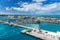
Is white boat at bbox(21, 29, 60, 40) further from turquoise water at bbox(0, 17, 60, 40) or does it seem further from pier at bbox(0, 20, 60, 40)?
turquoise water at bbox(0, 17, 60, 40)

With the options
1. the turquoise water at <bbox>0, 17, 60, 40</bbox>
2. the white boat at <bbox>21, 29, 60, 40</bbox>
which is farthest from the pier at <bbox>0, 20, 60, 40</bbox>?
the turquoise water at <bbox>0, 17, 60, 40</bbox>

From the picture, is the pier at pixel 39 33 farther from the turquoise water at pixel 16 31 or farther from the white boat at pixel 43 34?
the turquoise water at pixel 16 31

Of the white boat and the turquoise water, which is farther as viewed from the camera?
the turquoise water

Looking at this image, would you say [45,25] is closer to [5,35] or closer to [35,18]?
[35,18]

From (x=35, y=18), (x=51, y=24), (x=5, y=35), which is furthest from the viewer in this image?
(x=51, y=24)

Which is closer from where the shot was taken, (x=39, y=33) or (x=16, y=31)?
(x=39, y=33)

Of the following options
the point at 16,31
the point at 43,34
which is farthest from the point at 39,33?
the point at 16,31

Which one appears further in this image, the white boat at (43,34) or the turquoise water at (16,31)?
the turquoise water at (16,31)

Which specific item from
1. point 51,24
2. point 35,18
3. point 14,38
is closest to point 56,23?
point 51,24

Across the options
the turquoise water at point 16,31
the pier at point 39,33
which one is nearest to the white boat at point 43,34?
the pier at point 39,33

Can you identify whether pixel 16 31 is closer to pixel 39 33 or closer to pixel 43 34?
pixel 39 33

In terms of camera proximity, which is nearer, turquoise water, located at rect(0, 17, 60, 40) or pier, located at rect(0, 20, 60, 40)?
pier, located at rect(0, 20, 60, 40)
